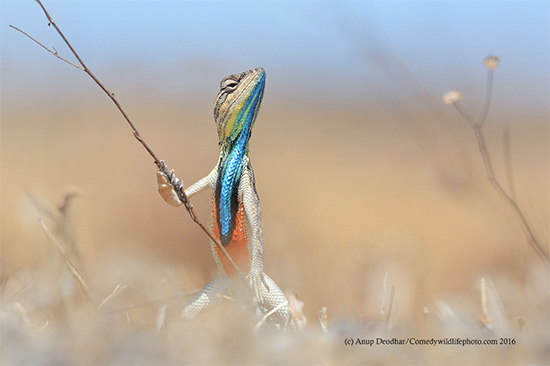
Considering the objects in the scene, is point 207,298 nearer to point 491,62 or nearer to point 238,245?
point 238,245

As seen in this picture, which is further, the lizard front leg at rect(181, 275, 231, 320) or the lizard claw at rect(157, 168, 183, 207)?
the lizard front leg at rect(181, 275, 231, 320)

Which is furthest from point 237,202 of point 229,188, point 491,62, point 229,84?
point 491,62

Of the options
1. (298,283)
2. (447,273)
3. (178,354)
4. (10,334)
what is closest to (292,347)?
(178,354)

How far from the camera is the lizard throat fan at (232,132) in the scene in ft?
8.21

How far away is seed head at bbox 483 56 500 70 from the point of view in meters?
2.49

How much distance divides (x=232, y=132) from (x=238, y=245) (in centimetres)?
53

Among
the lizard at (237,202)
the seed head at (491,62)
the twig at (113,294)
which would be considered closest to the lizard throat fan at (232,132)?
the lizard at (237,202)

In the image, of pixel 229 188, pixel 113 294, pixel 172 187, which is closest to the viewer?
pixel 113 294

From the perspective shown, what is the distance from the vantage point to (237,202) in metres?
2.52

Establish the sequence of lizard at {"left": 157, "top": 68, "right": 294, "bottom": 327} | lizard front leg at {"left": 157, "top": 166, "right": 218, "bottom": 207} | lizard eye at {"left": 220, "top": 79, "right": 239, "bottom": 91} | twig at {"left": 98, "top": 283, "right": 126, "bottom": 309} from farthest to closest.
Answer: lizard eye at {"left": 220, "top": 79, "right": 239, "bottom": 91} → lizard at {"left": 157, "top": 68, "right": 294, "bottom": 327} → lizard front leg at {"left": 157, "top": 166, "right": 218, "bottom": 207} → twig at {"left": 98, "top": 283, "right": 126, "bottom": 309}

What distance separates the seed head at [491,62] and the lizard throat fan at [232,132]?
1034 mm

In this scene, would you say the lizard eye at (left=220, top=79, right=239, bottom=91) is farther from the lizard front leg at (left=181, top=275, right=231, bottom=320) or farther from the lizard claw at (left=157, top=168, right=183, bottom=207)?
the lizard front leg at (left=181, top=275, right=231, bottom=320)

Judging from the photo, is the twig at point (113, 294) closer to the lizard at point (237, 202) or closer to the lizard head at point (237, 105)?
the lizard at point (237, 202)

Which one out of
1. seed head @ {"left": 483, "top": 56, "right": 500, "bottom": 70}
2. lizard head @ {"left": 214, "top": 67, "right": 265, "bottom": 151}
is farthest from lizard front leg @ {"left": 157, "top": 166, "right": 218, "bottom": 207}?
seed head @ {"left": 483, "top": 56, "right": 500, "bottom": 70}
